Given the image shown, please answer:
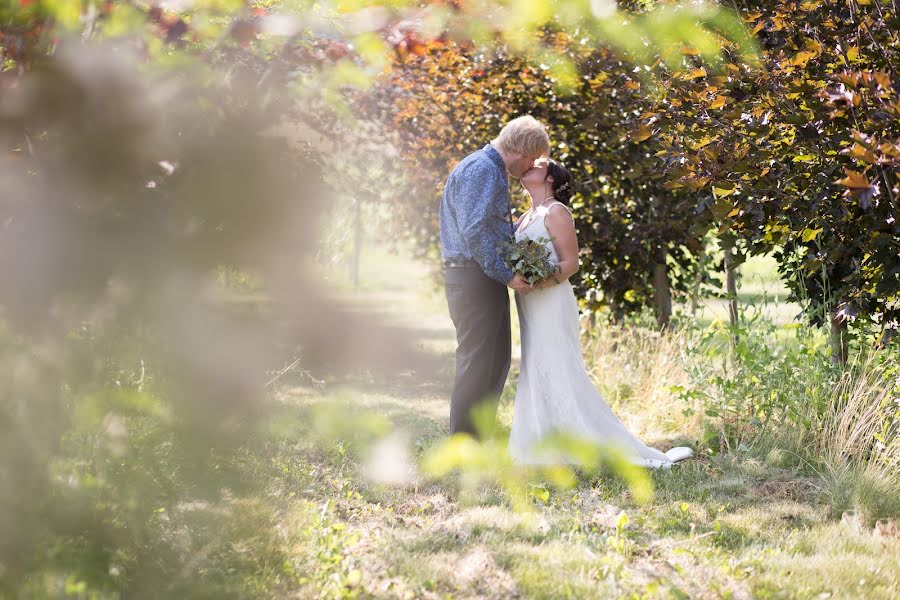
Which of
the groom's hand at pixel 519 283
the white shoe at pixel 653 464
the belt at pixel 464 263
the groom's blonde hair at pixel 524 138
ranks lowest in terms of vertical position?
the white shoe at pixel 653 464

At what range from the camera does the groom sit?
183 inches

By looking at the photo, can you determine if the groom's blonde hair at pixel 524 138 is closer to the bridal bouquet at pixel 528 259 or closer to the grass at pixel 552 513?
the bridal bouquet at pixel 528 259

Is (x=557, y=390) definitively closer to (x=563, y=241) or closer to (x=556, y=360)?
(x=556, y=360)

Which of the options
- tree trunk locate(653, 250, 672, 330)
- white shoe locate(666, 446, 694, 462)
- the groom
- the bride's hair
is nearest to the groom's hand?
the groom

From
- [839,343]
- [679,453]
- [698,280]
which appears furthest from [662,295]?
[679,453]

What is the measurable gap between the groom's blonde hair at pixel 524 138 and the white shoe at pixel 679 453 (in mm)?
1901

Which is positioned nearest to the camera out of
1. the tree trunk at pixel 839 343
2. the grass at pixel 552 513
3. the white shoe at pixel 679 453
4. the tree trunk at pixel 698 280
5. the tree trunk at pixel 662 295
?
the grass at pixel 552 513

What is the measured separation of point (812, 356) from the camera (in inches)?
198

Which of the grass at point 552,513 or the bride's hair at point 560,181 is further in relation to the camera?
the bride's hair at point 560,181

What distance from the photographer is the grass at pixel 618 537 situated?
3.20 m

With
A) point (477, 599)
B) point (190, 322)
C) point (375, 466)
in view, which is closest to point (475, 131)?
point (375, 466)

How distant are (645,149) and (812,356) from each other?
243 centimetres

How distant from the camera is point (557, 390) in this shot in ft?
16.1

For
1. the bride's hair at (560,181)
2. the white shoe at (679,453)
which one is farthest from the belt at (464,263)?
the white shoe at (679,453)
